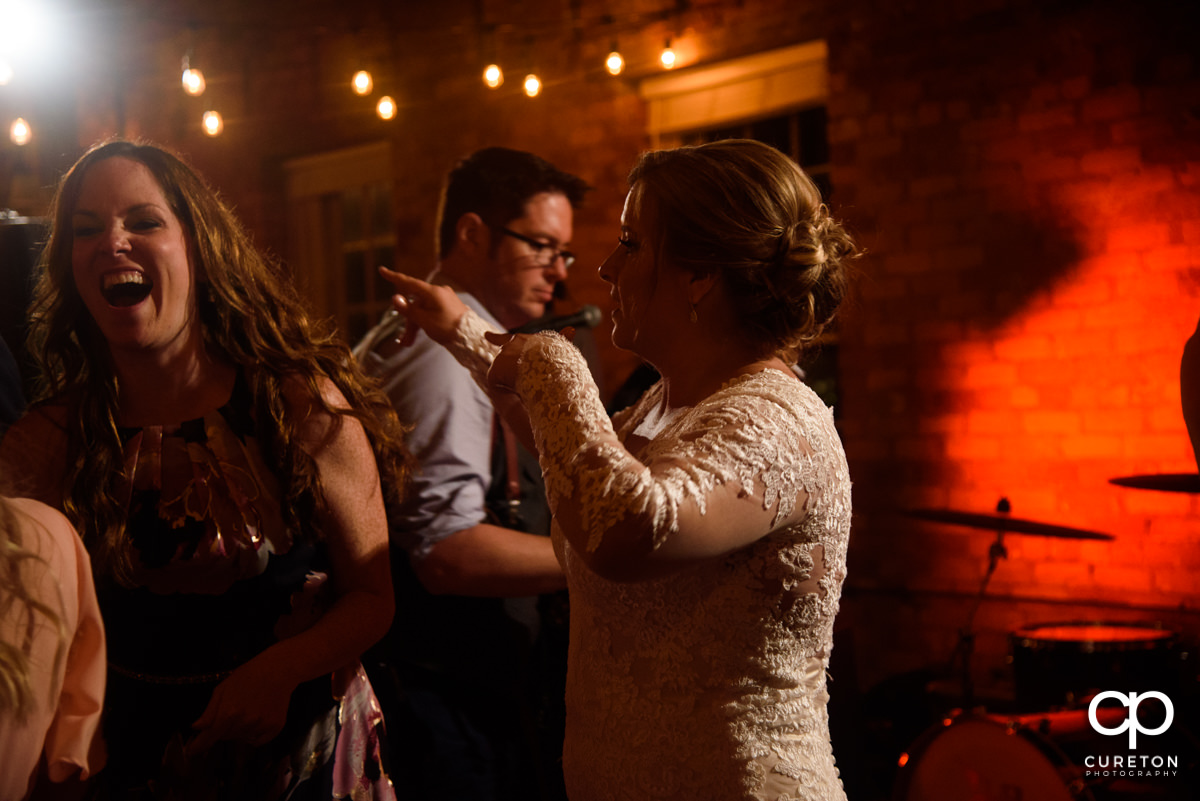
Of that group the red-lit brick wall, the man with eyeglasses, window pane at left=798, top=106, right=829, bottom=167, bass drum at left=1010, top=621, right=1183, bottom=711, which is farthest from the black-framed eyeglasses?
window pane at left=798, top=106, right=829, bottom=167

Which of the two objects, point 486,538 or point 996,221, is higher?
point 996,221

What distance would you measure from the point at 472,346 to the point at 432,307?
89 mm

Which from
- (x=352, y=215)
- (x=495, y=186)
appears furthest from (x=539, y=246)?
(x=352, y=215)

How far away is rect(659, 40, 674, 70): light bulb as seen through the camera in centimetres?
429

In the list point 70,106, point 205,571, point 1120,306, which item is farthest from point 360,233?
point 205,571

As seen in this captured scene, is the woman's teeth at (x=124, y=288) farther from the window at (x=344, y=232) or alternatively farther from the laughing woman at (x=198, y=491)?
the window at (x=344, y=232)

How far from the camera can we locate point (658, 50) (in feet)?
14.6

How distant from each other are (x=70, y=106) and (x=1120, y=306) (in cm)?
551

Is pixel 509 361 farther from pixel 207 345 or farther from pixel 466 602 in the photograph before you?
pixel 466 602

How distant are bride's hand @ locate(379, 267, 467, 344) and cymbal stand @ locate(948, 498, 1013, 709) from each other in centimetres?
224

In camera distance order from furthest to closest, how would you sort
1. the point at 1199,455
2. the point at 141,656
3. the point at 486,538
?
the point at 486,538, the point at 1199,455, the point at 141,656

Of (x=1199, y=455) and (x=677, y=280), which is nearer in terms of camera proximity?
(x=677, y=280)

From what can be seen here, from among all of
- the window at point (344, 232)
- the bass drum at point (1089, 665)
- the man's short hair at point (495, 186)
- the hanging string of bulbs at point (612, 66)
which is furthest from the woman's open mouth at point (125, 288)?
the window at point (344, 232)

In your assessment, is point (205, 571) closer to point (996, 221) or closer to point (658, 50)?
point (996, 221)
